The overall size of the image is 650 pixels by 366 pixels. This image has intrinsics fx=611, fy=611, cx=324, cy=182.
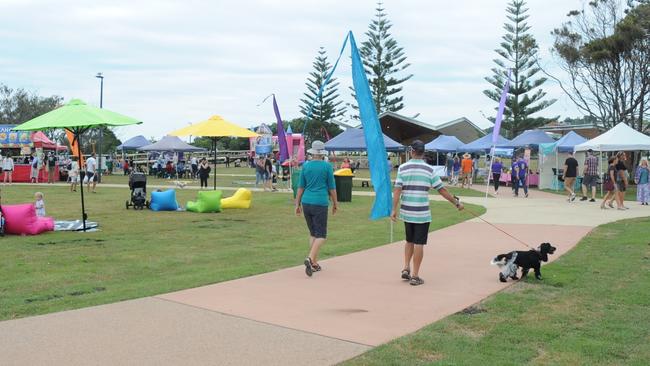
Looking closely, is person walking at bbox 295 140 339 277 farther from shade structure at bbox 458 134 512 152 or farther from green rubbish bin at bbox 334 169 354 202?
shade structure at bbox 458 134 512 152

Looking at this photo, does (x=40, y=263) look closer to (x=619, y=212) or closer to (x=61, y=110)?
(x=61, y=110)

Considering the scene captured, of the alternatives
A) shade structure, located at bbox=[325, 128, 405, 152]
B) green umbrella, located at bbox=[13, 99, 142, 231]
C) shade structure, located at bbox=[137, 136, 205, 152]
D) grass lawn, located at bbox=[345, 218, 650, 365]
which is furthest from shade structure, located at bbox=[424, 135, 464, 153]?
grass lawn, located at bbox=[345, 218, 650, 365]

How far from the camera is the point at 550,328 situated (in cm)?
526

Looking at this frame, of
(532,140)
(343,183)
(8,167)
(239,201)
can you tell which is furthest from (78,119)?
(532,140)

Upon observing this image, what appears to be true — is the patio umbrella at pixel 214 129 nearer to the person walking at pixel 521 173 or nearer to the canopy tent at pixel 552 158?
the person walking at pixel 521 173

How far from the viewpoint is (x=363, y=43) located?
57.9 m

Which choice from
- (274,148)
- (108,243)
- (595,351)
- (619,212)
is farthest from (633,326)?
(274,148)

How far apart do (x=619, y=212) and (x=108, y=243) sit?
42.8ft

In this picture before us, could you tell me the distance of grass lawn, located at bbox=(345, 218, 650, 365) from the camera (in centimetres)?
448

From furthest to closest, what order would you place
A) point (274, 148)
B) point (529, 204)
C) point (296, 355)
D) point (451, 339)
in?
point (274, 148) < point (529, 204) < point (451, 339) < point (296, 355)

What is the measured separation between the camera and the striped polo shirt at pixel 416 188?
7.09 m

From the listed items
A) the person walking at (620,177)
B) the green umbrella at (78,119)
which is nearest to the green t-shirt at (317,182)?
the green umbrella at (78,119)

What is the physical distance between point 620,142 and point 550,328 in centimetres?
1911

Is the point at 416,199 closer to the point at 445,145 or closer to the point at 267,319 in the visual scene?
the point at 267,319
